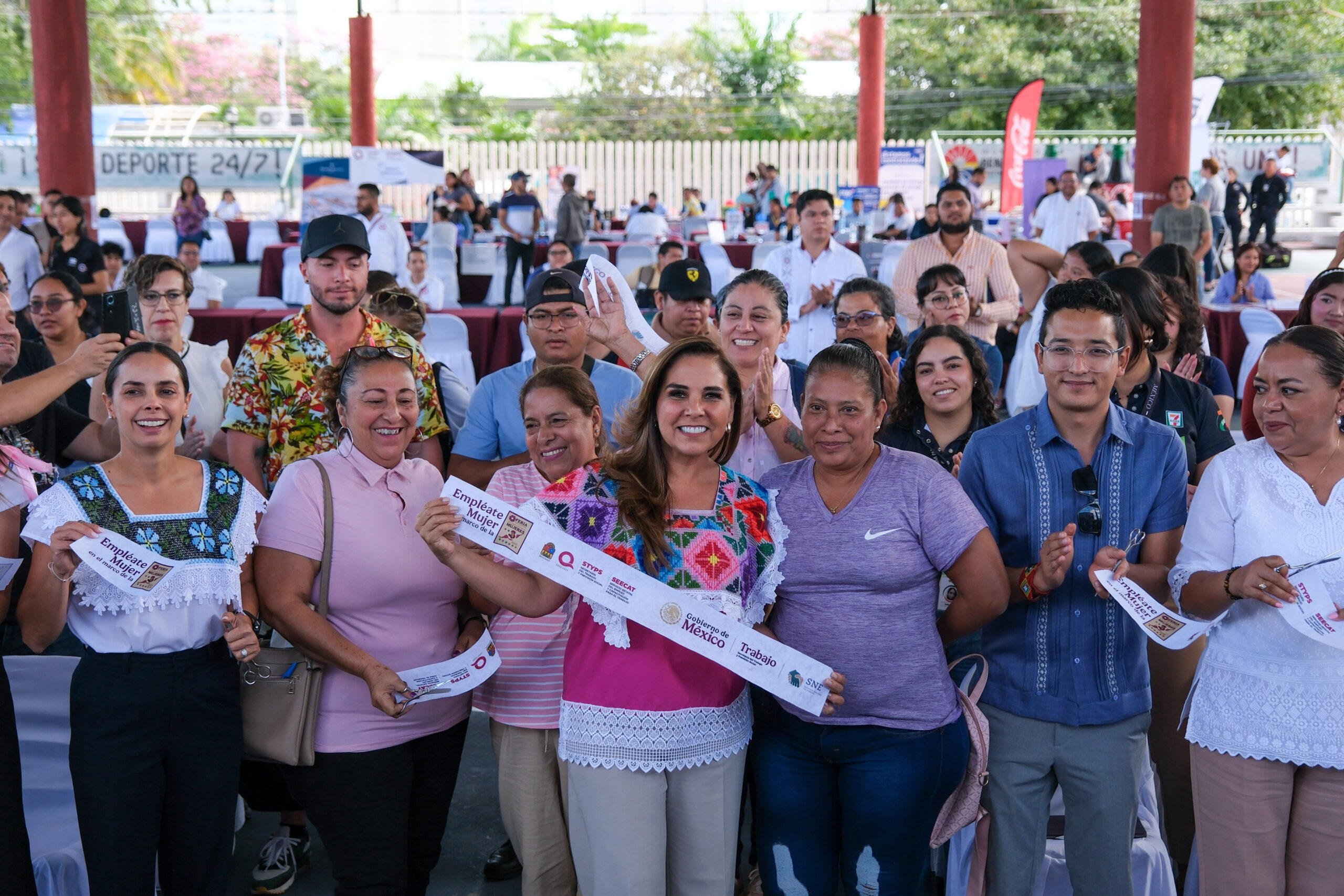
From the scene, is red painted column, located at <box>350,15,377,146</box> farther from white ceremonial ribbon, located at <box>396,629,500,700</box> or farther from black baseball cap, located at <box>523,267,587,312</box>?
white ceremonial ribbon, located at <box>396,629,500,700</box>

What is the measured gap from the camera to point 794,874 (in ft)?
8.52

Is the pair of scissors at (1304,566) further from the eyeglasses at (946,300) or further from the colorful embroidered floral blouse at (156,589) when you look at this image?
the eyeglasses at (946,300)

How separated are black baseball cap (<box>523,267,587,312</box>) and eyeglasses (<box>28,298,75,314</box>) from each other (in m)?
1.91

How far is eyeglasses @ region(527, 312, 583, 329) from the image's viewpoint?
3648 millimetres

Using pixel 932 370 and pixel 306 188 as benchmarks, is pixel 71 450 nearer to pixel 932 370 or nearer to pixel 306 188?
pixel 932 370

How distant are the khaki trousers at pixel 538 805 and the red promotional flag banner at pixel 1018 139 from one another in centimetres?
1931

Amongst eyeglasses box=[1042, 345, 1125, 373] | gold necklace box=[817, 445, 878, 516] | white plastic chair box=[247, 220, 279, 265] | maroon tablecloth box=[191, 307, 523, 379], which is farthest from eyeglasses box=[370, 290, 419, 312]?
white plastic chair box=[247, 220, 279, 265]

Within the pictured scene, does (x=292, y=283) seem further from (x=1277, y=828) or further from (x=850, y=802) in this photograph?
(x=1277, y=828)

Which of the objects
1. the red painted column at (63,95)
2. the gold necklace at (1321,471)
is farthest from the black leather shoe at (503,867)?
the red painted column at (63,95)

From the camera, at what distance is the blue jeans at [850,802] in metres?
2.54

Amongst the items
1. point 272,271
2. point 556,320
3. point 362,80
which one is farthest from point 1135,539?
point 362,80

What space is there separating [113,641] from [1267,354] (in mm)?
2594

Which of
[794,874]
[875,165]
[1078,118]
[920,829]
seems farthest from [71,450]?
[1078,118]

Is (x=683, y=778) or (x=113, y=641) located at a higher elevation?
(x=113, y=641)
